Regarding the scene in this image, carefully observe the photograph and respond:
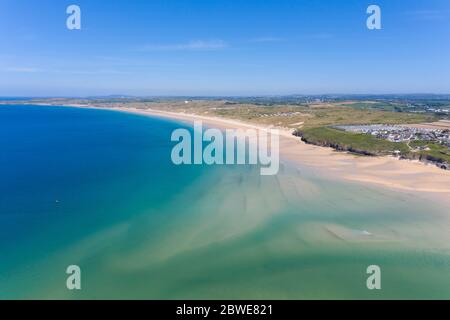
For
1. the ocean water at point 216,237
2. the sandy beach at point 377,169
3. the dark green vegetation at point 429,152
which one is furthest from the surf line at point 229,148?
the dark green vegetation at point 429,152

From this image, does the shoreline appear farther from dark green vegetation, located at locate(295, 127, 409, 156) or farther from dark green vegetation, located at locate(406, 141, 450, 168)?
dark green vegetation, located at locate(295, 127, 409, 156)

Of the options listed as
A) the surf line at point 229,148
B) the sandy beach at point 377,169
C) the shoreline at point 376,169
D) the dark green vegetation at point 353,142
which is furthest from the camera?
the dark green vegetation at point 353,142

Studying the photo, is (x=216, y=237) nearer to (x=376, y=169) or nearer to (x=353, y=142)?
(x=376, y=169)

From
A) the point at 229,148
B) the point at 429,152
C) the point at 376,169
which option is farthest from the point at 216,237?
the point at 229,148

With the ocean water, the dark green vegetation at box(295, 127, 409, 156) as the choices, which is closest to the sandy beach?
the dark green vegetation at box(295, 127, 409, 156)

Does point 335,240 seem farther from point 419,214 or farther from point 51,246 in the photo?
point 51,246

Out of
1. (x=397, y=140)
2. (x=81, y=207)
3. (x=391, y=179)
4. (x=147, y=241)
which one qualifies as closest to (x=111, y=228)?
(x=147, y=241)

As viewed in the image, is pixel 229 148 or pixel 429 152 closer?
pixel 429 152

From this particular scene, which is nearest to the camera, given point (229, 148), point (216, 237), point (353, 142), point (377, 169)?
point (216, 237)

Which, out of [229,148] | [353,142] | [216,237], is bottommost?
[216,237]

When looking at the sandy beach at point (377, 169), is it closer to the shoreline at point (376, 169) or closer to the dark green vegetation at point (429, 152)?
the shoreline at point (376, 169)
